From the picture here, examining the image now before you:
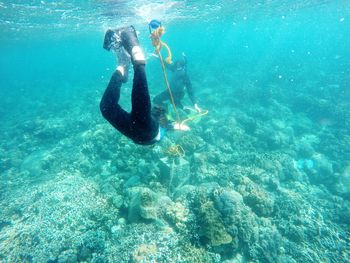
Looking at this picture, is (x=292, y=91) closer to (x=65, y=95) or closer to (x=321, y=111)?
(x=321, y=111)

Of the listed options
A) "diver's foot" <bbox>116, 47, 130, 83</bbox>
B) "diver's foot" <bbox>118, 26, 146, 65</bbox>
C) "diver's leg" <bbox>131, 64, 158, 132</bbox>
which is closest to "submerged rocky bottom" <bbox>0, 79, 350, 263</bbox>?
"diver's foot" <bbox>116, 47, 130, 83</bbox>

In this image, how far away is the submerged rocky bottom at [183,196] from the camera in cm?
665

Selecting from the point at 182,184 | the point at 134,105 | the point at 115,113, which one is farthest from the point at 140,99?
the point at 182,184

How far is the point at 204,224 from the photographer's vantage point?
6.52m

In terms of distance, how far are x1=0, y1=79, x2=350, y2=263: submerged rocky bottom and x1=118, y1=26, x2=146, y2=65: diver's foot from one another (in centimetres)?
272

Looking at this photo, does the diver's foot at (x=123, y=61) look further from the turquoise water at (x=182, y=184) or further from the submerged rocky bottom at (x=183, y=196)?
the submerged rocky bottom at (x=183, y=196)

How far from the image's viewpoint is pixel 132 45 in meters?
3.71

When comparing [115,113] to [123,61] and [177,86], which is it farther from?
[177,86]

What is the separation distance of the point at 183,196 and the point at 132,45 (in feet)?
18.8

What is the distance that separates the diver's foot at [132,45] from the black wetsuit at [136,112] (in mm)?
127

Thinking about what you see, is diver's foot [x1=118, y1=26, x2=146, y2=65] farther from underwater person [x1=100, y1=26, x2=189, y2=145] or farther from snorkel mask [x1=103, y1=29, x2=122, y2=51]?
snorkel mask [x1=103, y1=29, x2=122, y2=51]

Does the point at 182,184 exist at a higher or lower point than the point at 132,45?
lower

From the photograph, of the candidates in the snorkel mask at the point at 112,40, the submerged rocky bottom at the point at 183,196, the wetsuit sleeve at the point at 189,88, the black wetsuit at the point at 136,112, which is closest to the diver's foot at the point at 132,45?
the black wetsuit at the point at 136,112

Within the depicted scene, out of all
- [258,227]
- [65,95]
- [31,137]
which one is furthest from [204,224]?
[65,95]
